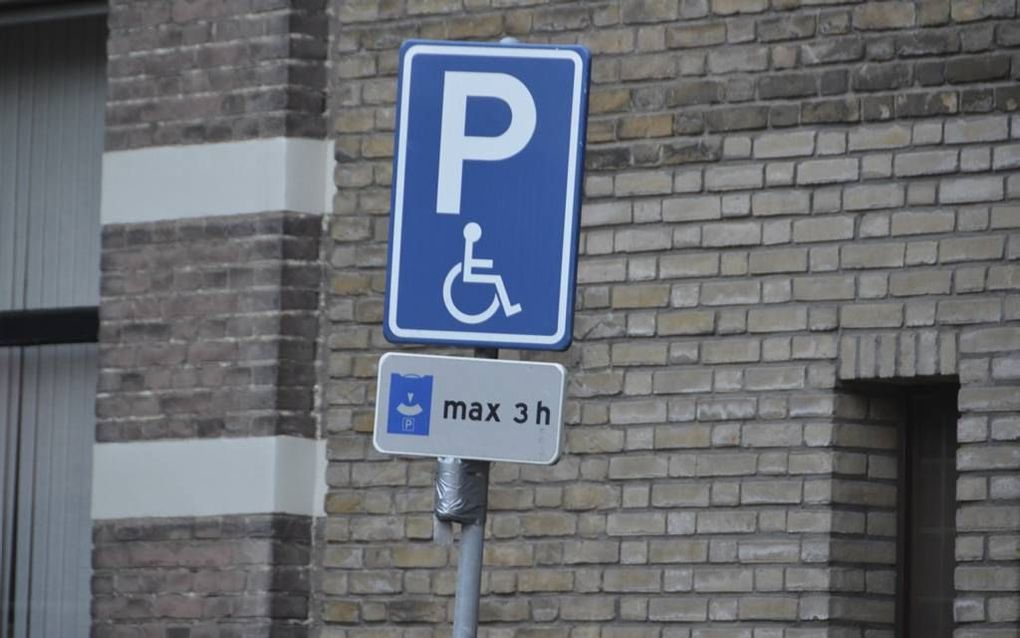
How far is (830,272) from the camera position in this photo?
7496 mm

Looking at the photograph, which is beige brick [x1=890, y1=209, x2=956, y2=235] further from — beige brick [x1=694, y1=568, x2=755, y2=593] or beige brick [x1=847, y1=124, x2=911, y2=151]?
beige brick [x1=694, y1=568, x2=755, y2=593]

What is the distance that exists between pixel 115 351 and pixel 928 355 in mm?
3166

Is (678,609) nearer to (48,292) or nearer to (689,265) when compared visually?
(689,265)

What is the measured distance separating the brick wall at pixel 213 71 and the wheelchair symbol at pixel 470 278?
311 cm

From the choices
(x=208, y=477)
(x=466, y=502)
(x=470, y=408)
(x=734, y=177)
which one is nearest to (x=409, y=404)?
(x=470, y=408)

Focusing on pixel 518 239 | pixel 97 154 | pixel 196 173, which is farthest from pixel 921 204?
pixel 97 154

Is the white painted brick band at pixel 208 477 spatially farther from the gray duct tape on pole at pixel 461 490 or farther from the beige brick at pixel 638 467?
the gray duct tape on pole at pixel 461 490

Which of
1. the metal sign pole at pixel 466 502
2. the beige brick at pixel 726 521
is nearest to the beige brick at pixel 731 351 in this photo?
the beige brick at pixel 726 521

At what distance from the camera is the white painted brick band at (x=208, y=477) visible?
841 cm

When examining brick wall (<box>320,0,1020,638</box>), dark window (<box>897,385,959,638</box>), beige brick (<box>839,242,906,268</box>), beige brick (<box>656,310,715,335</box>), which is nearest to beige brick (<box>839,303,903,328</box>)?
brick wall (<box>320,0,1020,638</box>)

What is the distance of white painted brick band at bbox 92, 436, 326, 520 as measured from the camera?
27.6 feet

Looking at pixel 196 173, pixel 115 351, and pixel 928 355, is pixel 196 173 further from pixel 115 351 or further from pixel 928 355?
pixel 928 355

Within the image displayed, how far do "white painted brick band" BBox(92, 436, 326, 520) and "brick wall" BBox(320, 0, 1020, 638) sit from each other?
284mm

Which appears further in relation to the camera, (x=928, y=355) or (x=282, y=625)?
(x=282, y=625)
